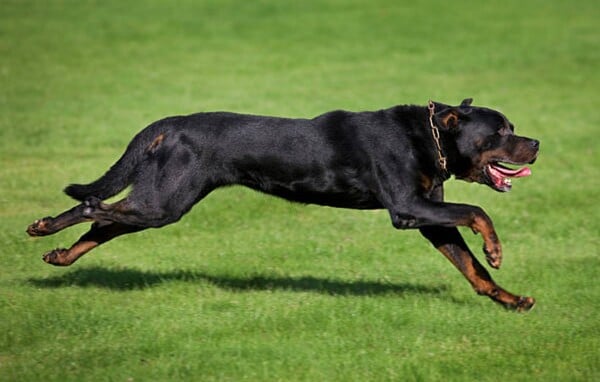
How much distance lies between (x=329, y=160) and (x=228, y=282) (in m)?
1.54

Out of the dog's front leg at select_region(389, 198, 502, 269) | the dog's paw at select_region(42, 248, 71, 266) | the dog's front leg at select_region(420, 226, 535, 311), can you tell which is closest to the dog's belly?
the dog's front leg at select_region(389, 198, 502, 269)

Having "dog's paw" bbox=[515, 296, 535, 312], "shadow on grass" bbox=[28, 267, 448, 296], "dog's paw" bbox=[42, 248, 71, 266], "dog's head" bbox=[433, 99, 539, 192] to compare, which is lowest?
"shadow on grass" bbox=[28, 267, 448, 296]

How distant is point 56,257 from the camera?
7652 mm

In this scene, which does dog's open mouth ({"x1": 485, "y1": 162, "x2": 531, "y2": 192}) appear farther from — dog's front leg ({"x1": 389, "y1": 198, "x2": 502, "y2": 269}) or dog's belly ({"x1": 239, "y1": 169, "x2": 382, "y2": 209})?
dog's belly ({"x1": 239, "y1": 169, "x2": 382, "y2": 209})

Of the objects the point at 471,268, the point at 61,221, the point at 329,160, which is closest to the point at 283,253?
the point at 329,160

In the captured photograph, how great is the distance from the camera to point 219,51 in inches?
888

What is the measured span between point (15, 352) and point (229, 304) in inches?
66.3

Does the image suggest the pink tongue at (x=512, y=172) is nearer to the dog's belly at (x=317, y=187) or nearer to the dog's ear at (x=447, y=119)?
the dog's ear at (x=447, y=119)

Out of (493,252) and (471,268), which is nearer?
(493,252)

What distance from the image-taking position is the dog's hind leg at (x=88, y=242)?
7.65m

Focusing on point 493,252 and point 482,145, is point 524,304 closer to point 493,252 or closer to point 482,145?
point 493,252

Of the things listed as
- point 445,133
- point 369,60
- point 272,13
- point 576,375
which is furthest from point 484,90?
point 576,375

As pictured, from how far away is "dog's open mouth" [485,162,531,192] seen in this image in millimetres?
7395

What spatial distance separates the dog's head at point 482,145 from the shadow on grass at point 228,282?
1.14 m
